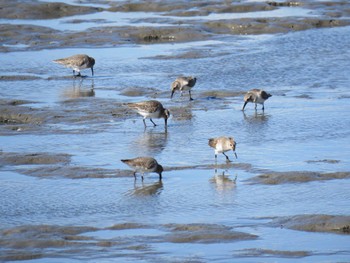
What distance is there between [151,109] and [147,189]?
16.0ft

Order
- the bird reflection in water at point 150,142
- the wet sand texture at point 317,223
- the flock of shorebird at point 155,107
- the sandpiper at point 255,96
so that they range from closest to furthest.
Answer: the wet sand texture at point 317,223, the flock of shorebird at point 155,107, the bird reflection in water at point 150,142, the sandpiper at point 255,96

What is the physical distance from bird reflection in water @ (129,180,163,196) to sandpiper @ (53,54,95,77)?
10.6 metres

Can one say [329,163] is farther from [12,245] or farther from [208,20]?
[208,20]

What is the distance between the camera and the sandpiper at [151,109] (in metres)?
21.0

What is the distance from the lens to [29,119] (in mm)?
21531

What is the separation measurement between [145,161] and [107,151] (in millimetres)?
2451

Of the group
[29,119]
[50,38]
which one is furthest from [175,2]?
[29,119]

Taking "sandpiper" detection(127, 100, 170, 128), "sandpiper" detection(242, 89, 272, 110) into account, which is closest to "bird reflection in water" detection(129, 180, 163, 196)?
"sandpiper" detection(127, 100, 170, 128)

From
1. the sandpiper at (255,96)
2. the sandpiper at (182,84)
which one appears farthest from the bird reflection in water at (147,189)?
the sandpiper at (182,84)

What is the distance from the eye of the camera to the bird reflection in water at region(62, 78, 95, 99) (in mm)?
24312

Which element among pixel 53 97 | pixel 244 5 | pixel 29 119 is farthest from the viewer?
pixel 244 5

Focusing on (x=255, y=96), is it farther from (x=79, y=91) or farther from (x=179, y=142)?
(x=79, y=91)

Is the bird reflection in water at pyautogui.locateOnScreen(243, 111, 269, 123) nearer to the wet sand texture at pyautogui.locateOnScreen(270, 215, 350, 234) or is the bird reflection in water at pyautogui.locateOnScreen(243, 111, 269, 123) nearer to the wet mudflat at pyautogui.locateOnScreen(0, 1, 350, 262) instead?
the wet mudflat at pyautogui.locateOnScreen(0, 1, 350, 262)

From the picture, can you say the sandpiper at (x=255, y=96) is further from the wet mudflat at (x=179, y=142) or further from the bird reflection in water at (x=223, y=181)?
the bird reflection in water at (x=223, y=181)
